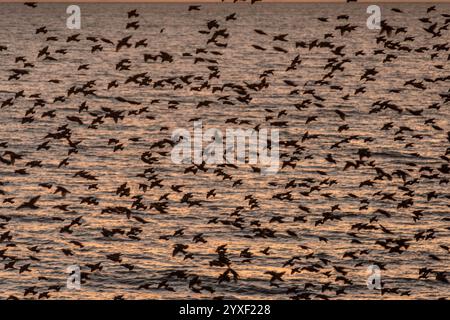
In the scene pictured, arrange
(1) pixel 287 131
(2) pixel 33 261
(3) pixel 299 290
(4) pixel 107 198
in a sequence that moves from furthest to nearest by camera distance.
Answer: (1) pixel 287 131 → (4) pixel 107 198 → (2) pixel 33 261 → (3) pixel 299 290

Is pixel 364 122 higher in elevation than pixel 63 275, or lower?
higher

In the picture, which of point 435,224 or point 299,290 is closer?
point 299,290

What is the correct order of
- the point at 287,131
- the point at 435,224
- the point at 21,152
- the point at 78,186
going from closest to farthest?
the point at 435,224, the point at 78,186, the point at 21,152, the point at 287,131

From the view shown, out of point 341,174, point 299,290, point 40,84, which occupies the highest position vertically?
point 40,84

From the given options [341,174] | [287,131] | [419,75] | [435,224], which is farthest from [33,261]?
[419,75]
